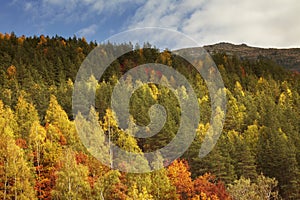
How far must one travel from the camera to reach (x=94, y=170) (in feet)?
148

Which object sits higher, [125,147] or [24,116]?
[24,116]

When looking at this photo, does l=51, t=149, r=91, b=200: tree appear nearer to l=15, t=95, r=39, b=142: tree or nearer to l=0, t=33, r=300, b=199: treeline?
l=0, t=33, r=300, b=199: treeline

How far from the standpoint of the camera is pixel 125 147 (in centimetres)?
5216

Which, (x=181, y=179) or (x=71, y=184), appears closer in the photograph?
(x=71, y=184)

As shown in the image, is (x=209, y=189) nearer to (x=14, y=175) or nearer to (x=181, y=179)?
(x=181, y=179)

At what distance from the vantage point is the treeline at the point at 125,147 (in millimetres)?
38375

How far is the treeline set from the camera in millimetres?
38375

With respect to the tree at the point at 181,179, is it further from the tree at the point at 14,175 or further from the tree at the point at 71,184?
the tree at the point at 14,175

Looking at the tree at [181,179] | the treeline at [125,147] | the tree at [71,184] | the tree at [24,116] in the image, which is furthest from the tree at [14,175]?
the tree at [181,179]

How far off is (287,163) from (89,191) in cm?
3579

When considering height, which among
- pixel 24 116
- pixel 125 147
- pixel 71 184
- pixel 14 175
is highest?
pixel 24 116

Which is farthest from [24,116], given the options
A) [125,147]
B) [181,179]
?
[181,179]

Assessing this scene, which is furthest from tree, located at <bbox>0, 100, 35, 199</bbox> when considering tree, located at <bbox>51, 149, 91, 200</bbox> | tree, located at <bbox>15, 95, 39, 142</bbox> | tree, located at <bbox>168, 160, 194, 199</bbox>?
tree, located at <bbox>168, 160, 194, 199</bbox>

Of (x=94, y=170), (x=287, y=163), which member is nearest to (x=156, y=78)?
(x=287, y=163)
